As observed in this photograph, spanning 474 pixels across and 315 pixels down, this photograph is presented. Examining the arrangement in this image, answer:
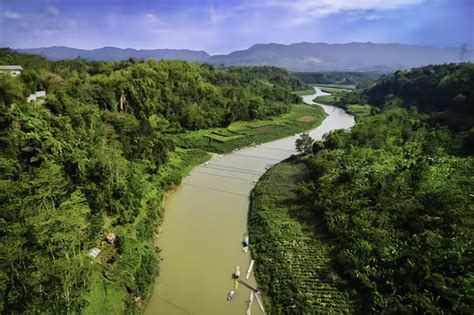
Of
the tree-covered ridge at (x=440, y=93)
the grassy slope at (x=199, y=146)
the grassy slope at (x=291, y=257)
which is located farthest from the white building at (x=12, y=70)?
the tree-covered ridge at (x=440, y=93)

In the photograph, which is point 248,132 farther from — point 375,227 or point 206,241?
point 375,227

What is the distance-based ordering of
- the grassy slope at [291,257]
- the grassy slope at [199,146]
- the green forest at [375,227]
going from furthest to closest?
the grassy slope at [291,257] < the grassy slope at [199,146] < the green forest at [375,227]

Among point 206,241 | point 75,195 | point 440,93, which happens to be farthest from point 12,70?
point 440,93

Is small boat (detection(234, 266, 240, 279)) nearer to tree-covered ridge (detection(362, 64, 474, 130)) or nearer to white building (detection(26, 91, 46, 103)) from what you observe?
white building (detection(26, 91, 46, 103))

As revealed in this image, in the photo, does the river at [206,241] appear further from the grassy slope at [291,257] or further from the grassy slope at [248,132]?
the grassy slope at [248,132]

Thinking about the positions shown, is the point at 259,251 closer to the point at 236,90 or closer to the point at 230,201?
the point at 230,201

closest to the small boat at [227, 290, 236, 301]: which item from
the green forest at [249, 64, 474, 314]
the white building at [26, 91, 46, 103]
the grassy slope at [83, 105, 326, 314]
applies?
the green forest at [249, 64, 474, 314]

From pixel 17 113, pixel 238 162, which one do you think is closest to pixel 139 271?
pixel 17 113
